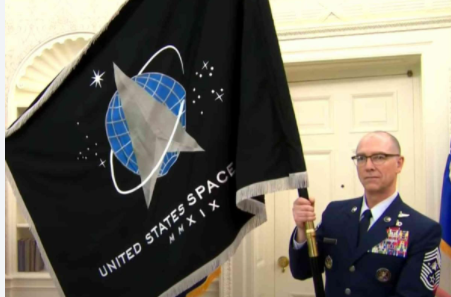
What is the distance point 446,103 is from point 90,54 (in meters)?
1.51

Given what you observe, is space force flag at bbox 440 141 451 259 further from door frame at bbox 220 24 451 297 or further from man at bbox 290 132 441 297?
man at bbox 290 132 441 297

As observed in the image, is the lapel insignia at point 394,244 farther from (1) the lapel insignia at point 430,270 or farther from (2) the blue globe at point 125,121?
(2) the blue globe at point 125,121

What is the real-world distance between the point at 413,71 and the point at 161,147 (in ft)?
5.06

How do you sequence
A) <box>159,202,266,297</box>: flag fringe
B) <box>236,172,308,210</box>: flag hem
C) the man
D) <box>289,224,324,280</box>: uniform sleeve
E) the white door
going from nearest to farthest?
<box>236,172,308,210</box>: flag hem < <box>159,202,266,297</box>: flag fringe < the man < <box>289,224,324,280</box>: uniform sleeve < the white door

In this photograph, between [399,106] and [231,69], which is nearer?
[231,69]

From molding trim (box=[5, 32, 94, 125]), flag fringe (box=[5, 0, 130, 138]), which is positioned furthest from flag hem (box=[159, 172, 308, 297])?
molding trim (box=[5, 32, 94, 125])

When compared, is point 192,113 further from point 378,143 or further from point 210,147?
point 378,143

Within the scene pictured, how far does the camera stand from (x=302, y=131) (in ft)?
7.85

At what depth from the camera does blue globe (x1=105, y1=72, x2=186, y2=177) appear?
3.95 feet

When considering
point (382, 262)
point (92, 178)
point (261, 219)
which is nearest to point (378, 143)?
point (382, 262)

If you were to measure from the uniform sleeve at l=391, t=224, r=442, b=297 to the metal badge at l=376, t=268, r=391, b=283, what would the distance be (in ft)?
0.13

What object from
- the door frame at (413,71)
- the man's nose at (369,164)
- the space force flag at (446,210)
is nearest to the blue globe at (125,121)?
the man's nose at (369,164)

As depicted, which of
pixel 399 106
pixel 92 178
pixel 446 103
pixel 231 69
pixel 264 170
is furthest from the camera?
pixel 399 106

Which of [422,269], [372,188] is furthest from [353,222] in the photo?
[422,269]
